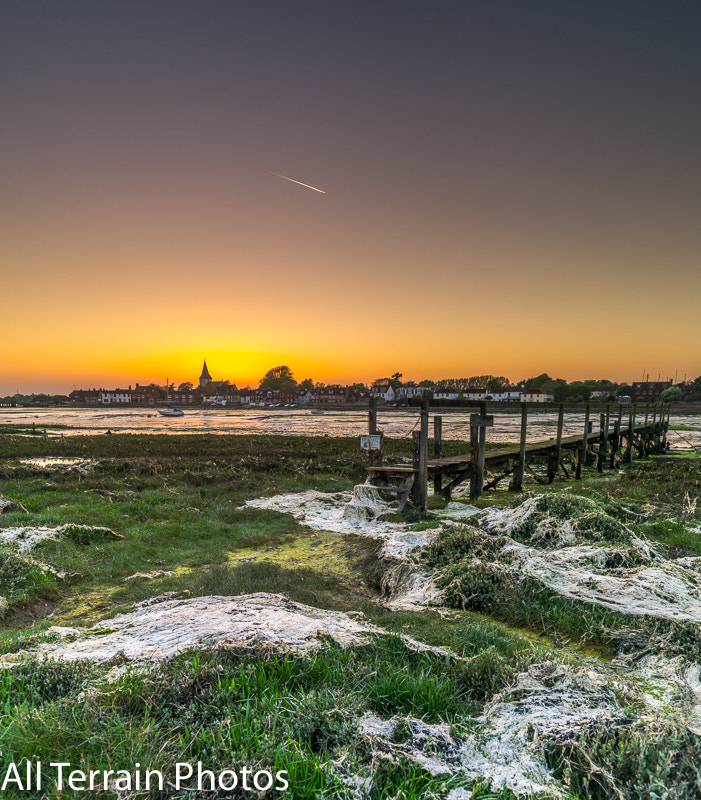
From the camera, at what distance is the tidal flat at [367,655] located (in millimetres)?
2514

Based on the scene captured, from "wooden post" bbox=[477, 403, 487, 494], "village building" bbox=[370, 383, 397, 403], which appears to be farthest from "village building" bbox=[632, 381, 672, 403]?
"wooden post" bbox=[477, 403, 487, 494]

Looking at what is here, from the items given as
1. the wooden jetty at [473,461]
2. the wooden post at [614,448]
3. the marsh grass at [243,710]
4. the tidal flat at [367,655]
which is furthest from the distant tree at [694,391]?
the marsh grass at [243,710]

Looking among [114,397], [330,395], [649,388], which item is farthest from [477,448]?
[114,397]

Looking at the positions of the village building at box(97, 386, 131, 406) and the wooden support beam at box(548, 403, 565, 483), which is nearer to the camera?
the wooden support beam at box(548, 403, 565, 483)

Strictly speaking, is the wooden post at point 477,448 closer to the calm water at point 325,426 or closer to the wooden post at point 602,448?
the calm water at point 325,426

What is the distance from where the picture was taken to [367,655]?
374 cm

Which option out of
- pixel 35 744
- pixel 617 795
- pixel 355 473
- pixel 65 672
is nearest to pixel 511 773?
pixel 617 795

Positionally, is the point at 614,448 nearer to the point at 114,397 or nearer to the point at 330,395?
the point at 330,395

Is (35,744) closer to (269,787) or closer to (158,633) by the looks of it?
(269,787)

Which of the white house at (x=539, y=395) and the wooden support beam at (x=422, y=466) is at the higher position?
the white house at (x=539, y=395)

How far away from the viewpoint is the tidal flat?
2.51m

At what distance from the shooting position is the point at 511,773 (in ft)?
8.52

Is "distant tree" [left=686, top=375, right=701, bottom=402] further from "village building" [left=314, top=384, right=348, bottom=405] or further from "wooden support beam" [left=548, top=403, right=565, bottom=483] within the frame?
"wooden support beam" [left=548, top=403, right=565, bottom=483]

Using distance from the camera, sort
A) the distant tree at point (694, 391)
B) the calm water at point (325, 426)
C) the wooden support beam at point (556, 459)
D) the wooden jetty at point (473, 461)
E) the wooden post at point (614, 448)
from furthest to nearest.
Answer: the distant tree at point (694, 391)
the calm water at point (325, 426)
the wooden post at point (614, 448)
the wooden support beam at point (556, 459)
the wooden jetty at point (473, 461)
